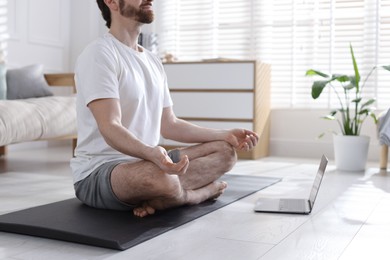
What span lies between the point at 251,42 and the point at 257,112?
0.83m

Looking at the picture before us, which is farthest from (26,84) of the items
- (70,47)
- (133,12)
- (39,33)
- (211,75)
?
(133,12)

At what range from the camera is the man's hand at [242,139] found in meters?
2.21

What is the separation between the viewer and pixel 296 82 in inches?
192

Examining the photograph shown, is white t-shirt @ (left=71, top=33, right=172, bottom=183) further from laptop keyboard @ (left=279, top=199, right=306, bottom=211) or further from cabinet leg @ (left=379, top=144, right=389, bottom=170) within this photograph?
cabinet leg @ (left=379, top=144, right=389, bottom=170)

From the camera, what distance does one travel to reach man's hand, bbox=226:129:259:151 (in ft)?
7.23

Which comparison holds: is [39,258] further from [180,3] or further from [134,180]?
[180,3]

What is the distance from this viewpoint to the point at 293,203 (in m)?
2.35

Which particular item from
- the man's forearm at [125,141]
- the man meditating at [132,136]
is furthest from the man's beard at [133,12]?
the man's forearm at [125,141]

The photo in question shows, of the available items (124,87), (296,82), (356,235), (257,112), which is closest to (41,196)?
(124,87)

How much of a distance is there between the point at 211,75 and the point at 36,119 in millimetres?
1717

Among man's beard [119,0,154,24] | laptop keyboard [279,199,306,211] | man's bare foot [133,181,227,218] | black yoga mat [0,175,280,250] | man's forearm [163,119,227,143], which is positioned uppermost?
man's beard [119,0,154,24]

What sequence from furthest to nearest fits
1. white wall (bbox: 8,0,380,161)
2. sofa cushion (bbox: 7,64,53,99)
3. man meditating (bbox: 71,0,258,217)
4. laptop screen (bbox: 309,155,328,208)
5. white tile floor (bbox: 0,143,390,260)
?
white wall (bbox: 8,0,380,161) < sofa cushion (bbox: 7,64,53,99) < laptop screen (bbox: 309,155,328,208) < man meditating (bbox: 71,0,258,217) < white tile floor (bbox: 0,143,390,260)

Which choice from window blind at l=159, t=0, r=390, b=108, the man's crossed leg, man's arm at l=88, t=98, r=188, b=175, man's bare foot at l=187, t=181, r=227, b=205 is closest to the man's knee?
the man's crossed leg

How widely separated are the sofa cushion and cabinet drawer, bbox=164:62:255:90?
3.70 feet
